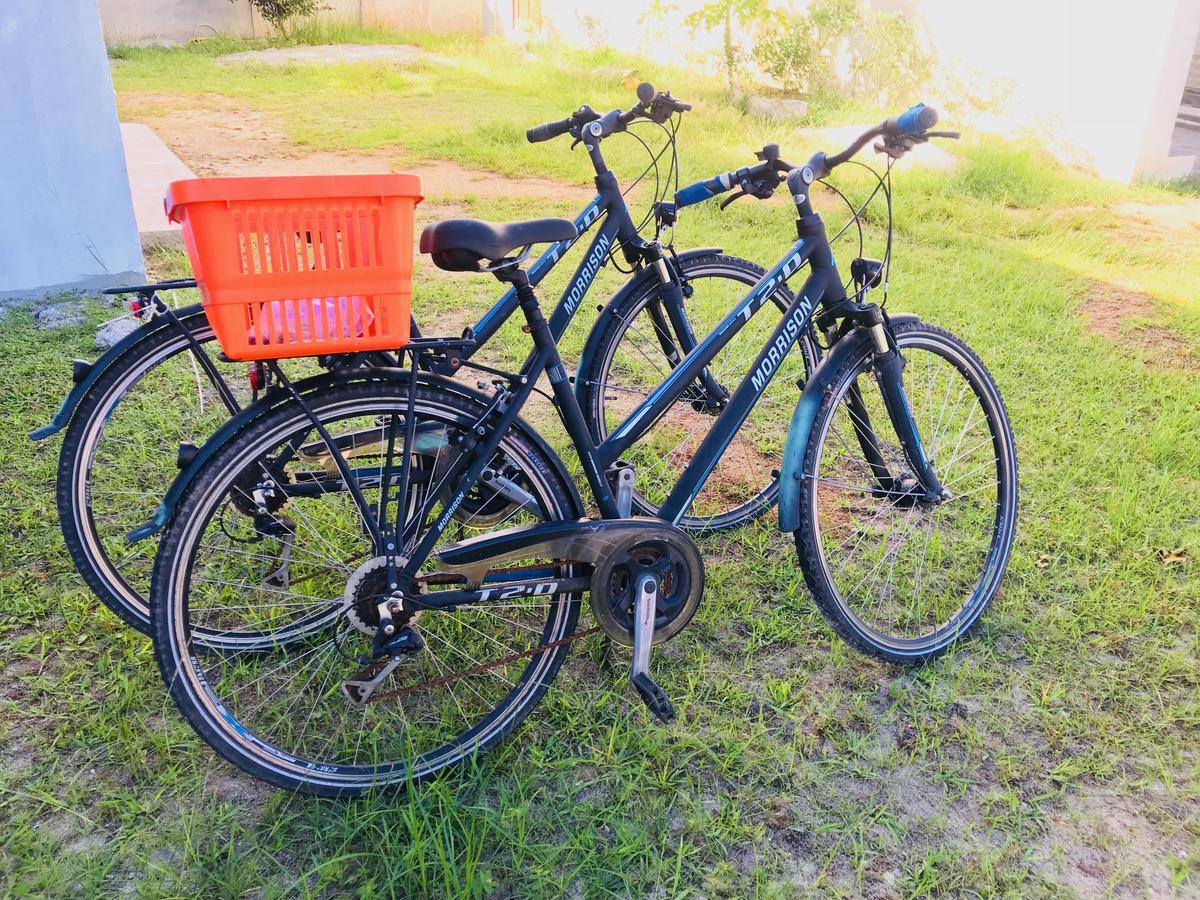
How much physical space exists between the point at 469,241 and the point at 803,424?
98 centimetres

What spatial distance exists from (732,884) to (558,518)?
868 mm

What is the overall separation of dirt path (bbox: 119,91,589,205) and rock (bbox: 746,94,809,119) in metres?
2.81

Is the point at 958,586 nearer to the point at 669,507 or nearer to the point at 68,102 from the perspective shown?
the point at 669,507

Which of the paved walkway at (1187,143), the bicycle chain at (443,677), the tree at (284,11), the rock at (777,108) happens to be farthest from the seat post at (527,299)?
the tree at (284,11)

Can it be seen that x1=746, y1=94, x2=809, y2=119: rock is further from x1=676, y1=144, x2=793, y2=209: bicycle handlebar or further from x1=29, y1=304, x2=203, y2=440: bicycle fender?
x1=29, y1=304, x2=203, y2=440: bicycle fender

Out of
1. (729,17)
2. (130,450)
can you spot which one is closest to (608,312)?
(130,450)

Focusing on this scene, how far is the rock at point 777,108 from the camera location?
898 centimetres

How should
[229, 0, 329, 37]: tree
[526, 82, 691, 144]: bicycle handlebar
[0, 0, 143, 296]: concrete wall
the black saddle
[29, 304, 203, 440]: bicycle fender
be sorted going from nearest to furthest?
the black saddle < [29, 304, 203, 440]: bicycle fender < [526, 82, 691, 144]: bicycle handlebar < [0, 0, 143, 296]: concrete wall < [229, 0, 329, 37]: tree

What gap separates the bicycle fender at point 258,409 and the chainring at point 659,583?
0.51 meters

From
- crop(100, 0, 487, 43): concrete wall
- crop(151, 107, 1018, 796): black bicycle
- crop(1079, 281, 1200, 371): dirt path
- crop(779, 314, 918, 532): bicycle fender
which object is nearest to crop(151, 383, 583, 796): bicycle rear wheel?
crop(151, 107, 1018, 796): black bicycle

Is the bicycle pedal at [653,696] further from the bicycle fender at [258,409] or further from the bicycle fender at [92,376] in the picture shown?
the bicycle fender at [92,376]

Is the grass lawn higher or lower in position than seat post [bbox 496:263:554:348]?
lower

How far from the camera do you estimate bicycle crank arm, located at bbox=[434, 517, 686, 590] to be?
6.80ft

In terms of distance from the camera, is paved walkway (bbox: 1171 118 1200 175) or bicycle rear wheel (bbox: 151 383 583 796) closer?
bicycle rear wheel (bbox: 151 383 583 796)
